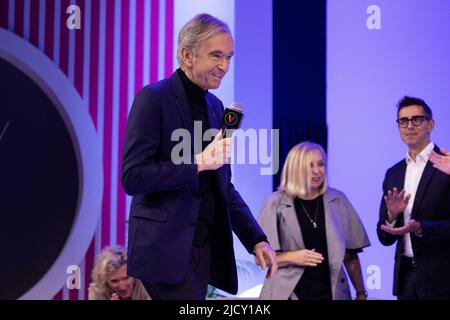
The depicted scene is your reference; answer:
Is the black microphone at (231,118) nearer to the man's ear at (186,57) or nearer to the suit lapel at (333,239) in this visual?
the man's ear at (186,57)

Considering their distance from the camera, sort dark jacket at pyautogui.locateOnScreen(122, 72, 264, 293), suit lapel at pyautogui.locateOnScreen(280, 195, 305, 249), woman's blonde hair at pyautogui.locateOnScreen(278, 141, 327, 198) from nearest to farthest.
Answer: dark jacket at pyautogui.locateOnScreen(122, 72, 264, 293)
suit lapel at pyautogui.locateOnScreen(280, 195, 305, 249)
woman's blonde hair at pyautogui.locateOnScreen(278, 141, 327, 198)

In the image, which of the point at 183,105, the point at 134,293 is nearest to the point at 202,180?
the point at 183,105

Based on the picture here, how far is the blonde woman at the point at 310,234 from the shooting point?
12.2 feet

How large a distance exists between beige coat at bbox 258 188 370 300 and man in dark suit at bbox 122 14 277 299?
1.35 meters

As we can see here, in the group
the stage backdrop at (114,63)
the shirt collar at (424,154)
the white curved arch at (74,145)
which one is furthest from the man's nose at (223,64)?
the white curved arch at (74,145)

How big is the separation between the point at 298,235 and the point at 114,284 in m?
1.05

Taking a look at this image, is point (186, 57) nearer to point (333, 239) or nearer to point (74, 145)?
point (333, 239)

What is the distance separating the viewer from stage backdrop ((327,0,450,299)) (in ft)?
15.2

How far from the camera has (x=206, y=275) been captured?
91.6 inches

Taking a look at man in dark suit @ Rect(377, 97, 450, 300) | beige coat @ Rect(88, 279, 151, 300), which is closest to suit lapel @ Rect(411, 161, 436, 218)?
man in dark suit @ Rect(377, 97, 450, 300)

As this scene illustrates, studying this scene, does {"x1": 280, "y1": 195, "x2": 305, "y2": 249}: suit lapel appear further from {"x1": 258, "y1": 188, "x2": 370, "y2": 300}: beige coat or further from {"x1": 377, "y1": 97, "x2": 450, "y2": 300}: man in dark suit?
{"x1": 377, "y1": 97, "x2": 450, "y2": 300}: man in dark suit
